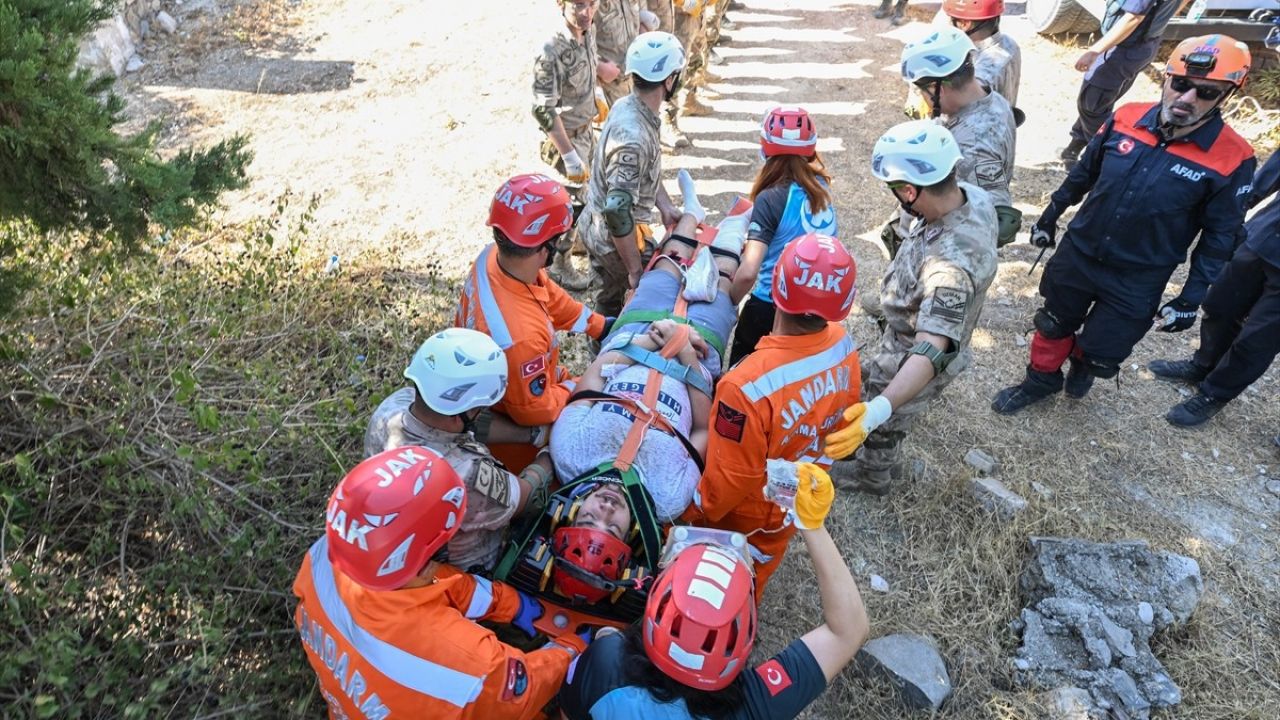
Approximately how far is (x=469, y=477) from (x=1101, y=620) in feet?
9.40

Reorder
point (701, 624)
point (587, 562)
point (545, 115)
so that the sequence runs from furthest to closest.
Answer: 1. point (545, 115)
2. point (587, 562)
3. point (701, 624)

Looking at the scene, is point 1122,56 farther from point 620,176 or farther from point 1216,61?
A: point 620,176

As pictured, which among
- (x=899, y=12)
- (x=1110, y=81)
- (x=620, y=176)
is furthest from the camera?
(x=899, y=12)

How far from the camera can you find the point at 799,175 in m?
3.83

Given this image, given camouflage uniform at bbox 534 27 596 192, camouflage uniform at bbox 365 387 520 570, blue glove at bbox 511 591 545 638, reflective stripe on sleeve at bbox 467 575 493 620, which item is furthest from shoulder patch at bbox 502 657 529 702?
camouflage uniform at bbox 534 27 596 192

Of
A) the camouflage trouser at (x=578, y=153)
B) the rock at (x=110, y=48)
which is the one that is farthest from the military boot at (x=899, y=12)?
the rock at (x=110, y=48)

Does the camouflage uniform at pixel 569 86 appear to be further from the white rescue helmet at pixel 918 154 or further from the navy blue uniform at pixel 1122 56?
the navy blue uniform at pixel 1122 56

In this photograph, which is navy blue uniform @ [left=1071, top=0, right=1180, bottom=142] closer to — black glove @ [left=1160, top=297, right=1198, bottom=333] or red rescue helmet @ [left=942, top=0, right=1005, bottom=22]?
red rescue helmet @ [left=942, top=0, right=1005, bottom=22]

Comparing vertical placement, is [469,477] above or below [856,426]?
above

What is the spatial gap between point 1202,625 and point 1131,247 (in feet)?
6.63

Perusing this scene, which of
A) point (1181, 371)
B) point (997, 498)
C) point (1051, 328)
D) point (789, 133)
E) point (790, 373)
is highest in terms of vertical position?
point (789, 133)

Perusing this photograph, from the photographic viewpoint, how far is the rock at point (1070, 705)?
Result: 297 centimetres

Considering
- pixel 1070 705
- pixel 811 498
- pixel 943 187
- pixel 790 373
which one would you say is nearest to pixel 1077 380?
pixel 943 187

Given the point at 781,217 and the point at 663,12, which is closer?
the point at 781,217
